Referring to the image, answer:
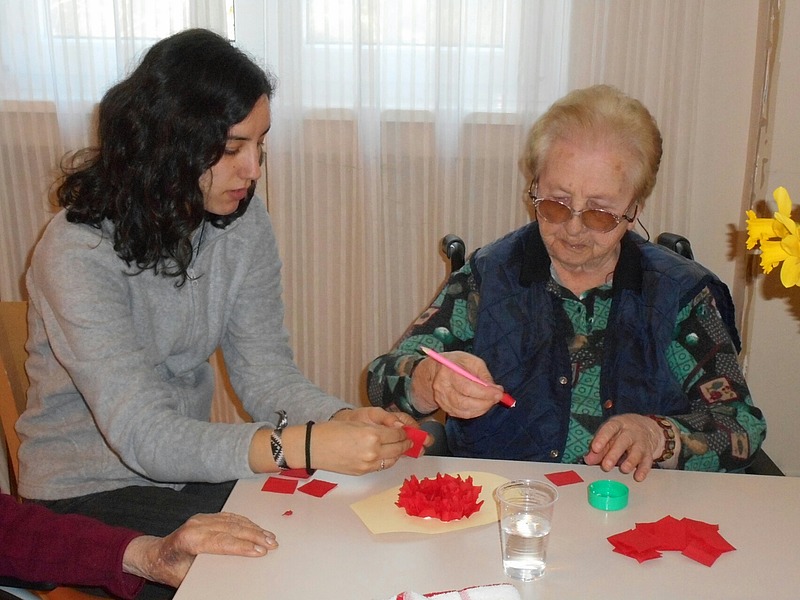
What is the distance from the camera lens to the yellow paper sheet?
133cm

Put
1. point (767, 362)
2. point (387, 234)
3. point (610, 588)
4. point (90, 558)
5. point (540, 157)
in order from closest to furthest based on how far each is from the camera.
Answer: point (610, 588)
point (90, 558)
point (540, 157)
point (767, 362)
point (387, 234)

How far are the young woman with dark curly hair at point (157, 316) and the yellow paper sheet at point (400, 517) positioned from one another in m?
0.08

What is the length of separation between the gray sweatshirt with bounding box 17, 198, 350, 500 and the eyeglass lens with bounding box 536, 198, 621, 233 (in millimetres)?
592

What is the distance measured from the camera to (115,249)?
1709 mm

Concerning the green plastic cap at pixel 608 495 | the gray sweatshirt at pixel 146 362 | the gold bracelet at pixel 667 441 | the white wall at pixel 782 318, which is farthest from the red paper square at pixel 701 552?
the white wall at pixel 782 318

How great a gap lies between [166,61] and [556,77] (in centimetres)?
163

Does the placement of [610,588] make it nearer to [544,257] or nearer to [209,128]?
[544,257]

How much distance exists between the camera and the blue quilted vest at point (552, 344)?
1875 millimetres

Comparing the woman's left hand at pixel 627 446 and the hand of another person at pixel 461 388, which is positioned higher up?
the hand of another person at pixel 461 388

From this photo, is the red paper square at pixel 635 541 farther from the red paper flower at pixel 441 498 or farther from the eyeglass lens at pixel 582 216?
the eyeglass lens at pixel 582 216

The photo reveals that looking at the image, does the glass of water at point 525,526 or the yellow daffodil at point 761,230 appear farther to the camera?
the glass of water at point 525,526

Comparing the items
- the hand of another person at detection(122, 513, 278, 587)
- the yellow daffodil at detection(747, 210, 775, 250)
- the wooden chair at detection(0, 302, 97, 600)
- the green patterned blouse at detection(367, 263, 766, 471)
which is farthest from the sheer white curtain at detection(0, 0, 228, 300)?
the yellow daffodil at detection(747, 210, 775, 250)

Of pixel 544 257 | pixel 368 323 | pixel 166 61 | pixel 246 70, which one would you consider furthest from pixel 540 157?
pixel 368 323

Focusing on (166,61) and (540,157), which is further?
(540,157)
